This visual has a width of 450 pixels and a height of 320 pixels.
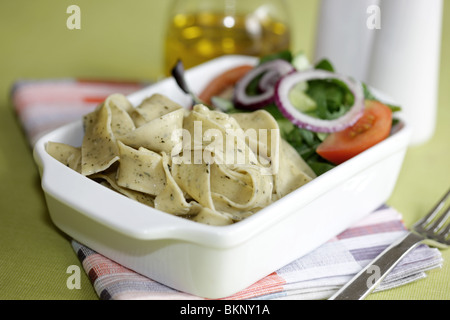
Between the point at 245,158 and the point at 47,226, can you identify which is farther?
the point at 47,226

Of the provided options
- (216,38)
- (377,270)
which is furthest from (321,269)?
(216,38)

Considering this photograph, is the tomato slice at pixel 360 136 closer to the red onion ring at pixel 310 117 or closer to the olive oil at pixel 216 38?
the red onion ring at pixel 310 117

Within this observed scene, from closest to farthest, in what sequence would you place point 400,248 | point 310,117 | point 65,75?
point 400,248 → point 310,117 → point 65,75

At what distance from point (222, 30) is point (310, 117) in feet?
3.75

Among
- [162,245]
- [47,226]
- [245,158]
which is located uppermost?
[245,158]

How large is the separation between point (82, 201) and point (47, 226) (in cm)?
62

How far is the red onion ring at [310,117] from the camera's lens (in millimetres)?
2615

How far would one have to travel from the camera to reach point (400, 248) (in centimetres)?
232

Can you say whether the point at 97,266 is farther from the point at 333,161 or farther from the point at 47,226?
the point at 333,161

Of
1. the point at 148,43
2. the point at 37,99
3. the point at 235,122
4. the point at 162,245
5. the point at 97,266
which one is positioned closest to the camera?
the point at 162,245

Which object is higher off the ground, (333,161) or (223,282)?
(333,161)

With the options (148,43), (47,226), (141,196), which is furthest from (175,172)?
(148,43)

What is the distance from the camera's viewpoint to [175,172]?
2178 mm

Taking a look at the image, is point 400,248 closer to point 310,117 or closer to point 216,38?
point 310,117
